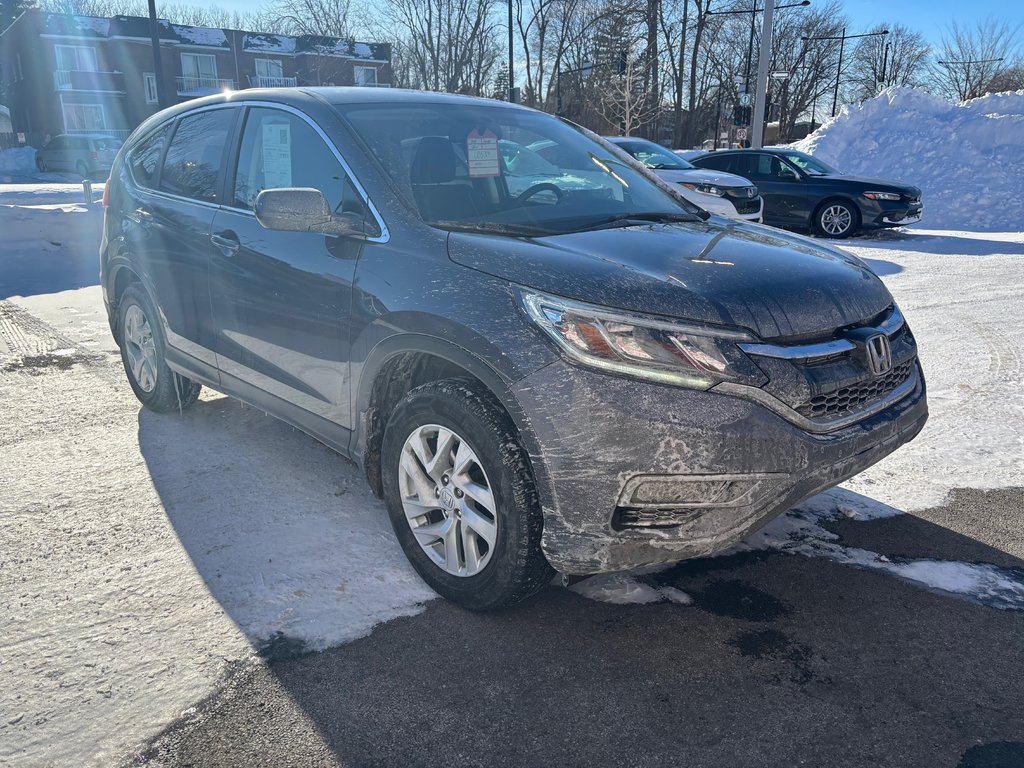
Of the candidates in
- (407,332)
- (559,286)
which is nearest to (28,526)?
(407,332)

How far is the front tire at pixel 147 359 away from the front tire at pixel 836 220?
38.0ft

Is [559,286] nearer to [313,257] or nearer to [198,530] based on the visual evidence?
[313,257]

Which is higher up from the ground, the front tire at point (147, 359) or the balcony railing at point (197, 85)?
the balcony railing at point (197, 85)

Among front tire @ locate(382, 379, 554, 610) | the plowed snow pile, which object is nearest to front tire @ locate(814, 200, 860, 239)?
the plowed snow pile

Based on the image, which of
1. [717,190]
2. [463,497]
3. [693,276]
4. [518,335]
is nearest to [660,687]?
[463,497]

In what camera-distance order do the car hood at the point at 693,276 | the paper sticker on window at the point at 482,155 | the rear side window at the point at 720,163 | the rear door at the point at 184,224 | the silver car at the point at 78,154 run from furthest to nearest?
1. the silver car at the point at 78,154
2. the rear side window at the point at 720,163
3. the rear door at the point at 184,224
4. the paper sticker on window at the point at 482,155
5. the car hood at the point at 693,276

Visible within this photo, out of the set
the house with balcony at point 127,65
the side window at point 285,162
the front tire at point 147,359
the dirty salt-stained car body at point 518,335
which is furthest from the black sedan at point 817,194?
the house with balcony at point 127,65

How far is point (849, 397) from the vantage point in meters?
2.70

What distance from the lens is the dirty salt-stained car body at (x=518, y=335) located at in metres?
2.42

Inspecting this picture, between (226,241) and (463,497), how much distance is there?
5.91ft

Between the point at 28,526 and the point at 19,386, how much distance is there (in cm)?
234

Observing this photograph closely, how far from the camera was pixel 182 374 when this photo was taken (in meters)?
4.41

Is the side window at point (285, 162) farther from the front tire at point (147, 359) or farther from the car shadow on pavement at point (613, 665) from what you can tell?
the car shadow on pavement at point (613, 665)

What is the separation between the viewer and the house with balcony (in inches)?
1818
